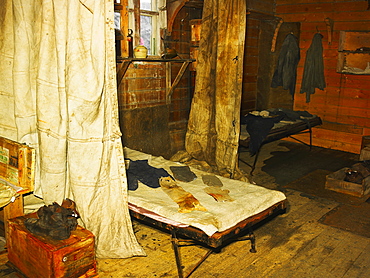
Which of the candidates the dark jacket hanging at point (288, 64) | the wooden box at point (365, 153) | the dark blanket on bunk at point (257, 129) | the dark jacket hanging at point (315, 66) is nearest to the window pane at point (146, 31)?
the dark blanket on bunk at point (257, 129)

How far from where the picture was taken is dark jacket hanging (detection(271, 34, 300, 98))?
282 inches

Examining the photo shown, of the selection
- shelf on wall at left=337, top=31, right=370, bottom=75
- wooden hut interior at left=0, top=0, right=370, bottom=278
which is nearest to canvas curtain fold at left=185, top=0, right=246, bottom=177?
wooden hut interior at left=0, top=0, right=370, bottom=278

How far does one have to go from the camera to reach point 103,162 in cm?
284

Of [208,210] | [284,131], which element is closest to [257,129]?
[284,131]

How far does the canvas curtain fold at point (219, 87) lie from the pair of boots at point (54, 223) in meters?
2.28

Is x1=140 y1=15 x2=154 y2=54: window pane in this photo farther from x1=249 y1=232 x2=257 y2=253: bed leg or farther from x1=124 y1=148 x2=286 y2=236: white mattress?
x1=249 y1=232 x2=257 y2=253: bed leg

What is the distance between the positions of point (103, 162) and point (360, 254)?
2352 mm

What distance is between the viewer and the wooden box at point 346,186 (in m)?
4.67

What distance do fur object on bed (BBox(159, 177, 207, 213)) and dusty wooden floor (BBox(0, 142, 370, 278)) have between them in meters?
0.45

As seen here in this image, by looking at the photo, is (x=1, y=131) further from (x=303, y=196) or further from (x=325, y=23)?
(x=325, y=23)

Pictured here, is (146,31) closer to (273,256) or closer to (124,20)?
(124,20)

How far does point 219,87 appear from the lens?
4.52 metres

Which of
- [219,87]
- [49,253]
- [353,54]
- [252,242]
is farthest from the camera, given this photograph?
[353,54]

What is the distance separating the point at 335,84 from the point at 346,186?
2.80m
